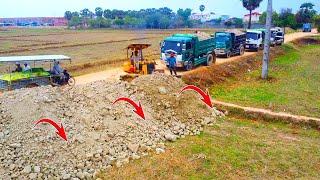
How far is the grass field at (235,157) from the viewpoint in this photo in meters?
12.6

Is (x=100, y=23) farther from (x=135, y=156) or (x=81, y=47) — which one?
(x=135, y=156)

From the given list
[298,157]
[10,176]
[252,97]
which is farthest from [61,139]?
[252,97]

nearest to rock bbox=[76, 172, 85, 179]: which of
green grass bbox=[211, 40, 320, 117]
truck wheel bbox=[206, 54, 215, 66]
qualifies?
green grass bbox=[211, 40, 320, 117]

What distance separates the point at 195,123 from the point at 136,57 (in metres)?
7.56

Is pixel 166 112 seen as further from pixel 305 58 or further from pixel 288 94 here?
pixel 305 58

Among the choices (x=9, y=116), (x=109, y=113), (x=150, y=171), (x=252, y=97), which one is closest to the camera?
(x=150, y=171)

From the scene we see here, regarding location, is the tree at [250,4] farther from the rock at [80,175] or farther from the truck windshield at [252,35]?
the rock at [80,175]

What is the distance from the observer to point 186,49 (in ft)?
79.5

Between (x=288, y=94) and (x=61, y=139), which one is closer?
(x=61, y=139)

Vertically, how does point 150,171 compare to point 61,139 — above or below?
below

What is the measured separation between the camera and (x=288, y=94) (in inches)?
876

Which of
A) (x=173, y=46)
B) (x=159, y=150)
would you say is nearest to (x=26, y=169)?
(x=159, y=150)

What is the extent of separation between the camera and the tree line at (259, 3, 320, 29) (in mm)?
68000

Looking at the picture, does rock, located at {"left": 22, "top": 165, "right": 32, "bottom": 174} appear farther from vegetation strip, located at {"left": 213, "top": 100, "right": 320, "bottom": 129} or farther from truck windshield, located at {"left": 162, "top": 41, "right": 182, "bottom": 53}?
truck windshield, located at {"left": 162, "top": 41, "right": 182, "bottom": 53}
